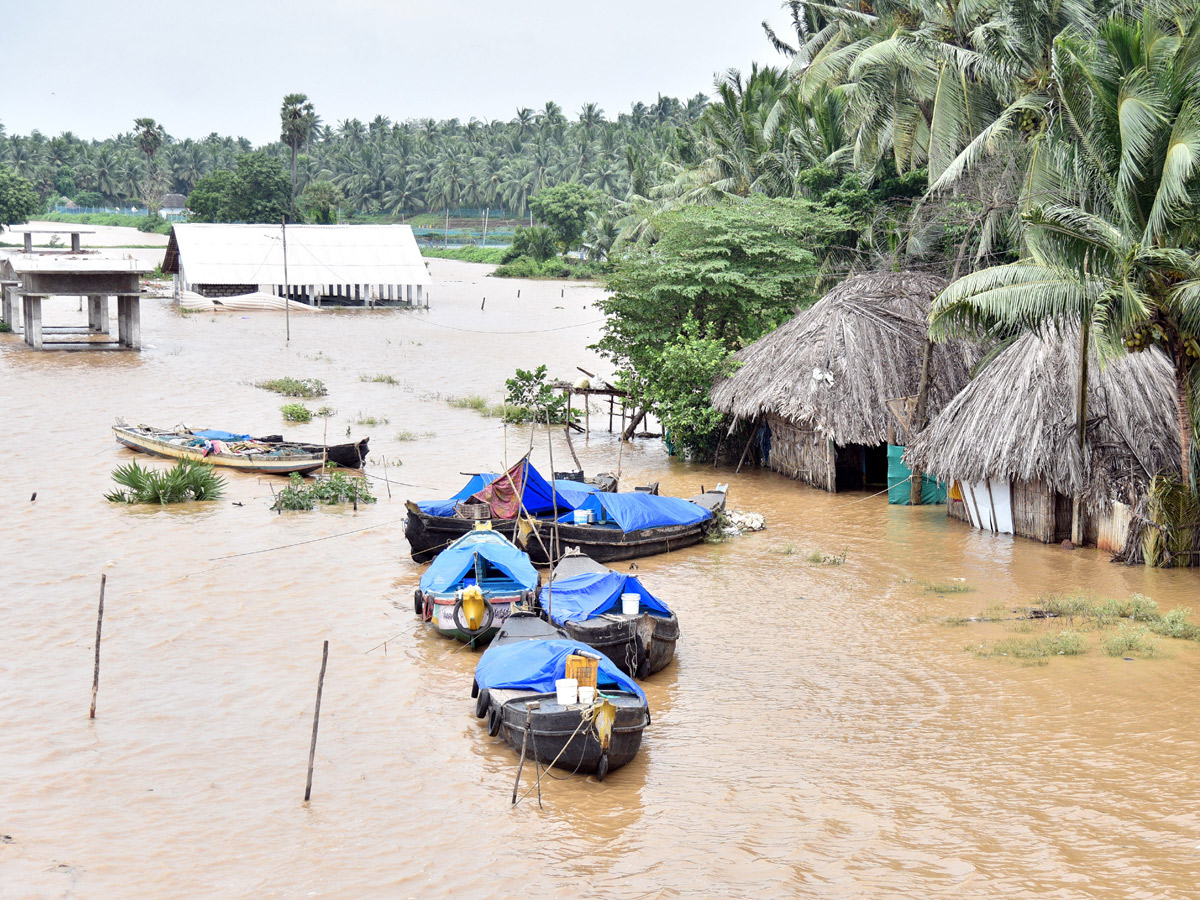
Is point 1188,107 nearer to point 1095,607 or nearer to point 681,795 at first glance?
point 1095,607

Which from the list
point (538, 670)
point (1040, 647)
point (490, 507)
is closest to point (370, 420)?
point (490, 507)

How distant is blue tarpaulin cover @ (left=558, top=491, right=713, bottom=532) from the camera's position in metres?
16.7

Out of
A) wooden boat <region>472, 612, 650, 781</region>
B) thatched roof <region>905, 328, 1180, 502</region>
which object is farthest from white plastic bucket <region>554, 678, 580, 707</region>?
thatched roof <region>905, 328, 1180, 502</region>

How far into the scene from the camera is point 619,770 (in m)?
10.3

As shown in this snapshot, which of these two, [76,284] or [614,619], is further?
[76,284]

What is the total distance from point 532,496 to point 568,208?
60783 millimetres

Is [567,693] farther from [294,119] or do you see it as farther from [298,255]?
[294,119]

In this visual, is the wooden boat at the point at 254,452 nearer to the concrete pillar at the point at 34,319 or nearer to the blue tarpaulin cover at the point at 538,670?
the blue tarpaulin cover at the point at 538,670

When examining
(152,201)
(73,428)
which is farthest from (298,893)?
(152,201)

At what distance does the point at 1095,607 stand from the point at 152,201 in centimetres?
11045

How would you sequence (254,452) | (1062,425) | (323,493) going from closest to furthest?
(1062,425) → (323,493) → (254,452)

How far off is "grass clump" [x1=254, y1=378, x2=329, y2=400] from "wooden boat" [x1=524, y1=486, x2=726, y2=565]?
16425 mm

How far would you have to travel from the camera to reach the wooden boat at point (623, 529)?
16.4m

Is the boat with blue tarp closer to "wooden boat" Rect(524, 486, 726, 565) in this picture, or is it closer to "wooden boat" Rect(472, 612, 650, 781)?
"wooden boat" Rect(524, 486, 726, 565)
